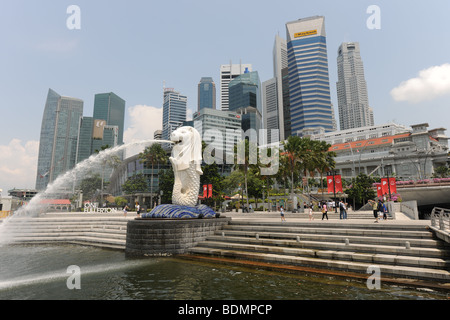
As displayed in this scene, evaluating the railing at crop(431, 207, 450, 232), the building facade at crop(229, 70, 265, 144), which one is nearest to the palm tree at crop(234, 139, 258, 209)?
the railing at crop(431, 207, 450, 232)

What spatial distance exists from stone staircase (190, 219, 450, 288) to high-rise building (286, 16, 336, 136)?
13387 cm

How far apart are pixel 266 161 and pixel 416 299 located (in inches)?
1310

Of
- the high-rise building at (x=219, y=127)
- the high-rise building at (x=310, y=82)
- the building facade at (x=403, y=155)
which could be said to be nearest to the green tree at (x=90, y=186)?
the high-rise building at (x=219, y=127)

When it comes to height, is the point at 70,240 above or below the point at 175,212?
below

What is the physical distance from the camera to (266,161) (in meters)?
40.0

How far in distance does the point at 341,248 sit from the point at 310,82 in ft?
491

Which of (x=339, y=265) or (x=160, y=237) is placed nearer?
(x=339, y=265)

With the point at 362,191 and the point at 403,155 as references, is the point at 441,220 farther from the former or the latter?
the point at 403,155

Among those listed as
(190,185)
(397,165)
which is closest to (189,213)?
(190,185)

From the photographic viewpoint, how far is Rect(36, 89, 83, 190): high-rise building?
150950mm

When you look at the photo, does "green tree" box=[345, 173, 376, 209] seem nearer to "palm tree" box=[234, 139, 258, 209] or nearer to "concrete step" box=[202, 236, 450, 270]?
"palm tree" box=[234, 139, 258, 209]

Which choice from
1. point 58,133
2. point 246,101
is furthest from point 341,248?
point 246,101

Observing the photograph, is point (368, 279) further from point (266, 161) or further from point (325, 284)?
point (266, 161)

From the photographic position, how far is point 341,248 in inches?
425
